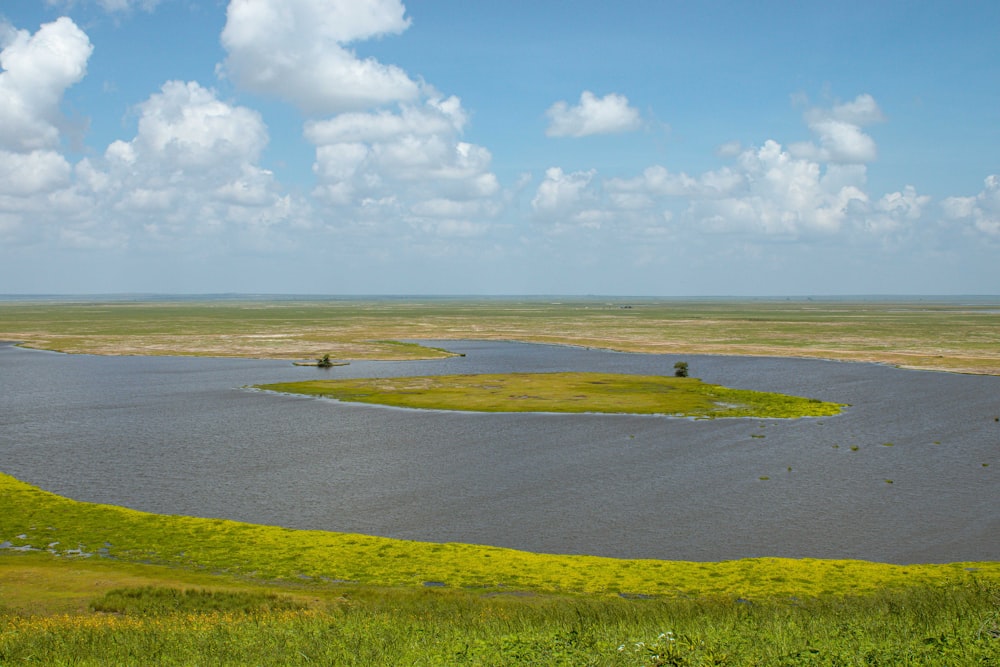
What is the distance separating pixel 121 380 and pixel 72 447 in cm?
3752

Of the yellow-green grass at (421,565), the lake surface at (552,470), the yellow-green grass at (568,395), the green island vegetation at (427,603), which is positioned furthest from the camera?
the yellow-green grass at (568,395)

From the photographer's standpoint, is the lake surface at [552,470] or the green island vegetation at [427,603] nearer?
the green island vegetation at [427,603]

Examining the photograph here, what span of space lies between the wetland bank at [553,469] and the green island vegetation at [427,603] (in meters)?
2.65

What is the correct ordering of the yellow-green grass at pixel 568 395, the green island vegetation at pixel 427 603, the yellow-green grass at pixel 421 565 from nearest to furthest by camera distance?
the green island vegetation at pixel 427 603
the yellow-green grass at pixel 421 565
the yellow-green grass at pixel 568 395

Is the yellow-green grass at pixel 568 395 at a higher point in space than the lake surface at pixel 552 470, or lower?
higher

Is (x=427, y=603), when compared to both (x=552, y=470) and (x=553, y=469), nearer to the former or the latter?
(x=552, y=470)

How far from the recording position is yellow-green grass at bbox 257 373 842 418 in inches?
2435

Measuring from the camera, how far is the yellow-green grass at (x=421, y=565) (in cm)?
2502

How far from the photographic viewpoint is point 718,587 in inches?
977

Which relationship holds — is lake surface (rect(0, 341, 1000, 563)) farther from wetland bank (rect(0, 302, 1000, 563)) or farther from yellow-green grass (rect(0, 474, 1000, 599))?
yellow-green grass (rect(0, 474, 1000, 599))

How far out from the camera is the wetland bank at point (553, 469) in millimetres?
31062

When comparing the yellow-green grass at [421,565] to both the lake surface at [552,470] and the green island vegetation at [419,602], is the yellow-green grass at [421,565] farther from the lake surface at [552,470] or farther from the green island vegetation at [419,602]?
the lake surface at [552,470]

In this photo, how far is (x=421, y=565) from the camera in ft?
88.5

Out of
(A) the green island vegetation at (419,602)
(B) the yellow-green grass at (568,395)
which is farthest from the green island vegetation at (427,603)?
(B) the yellow-green grass at (568,395)
